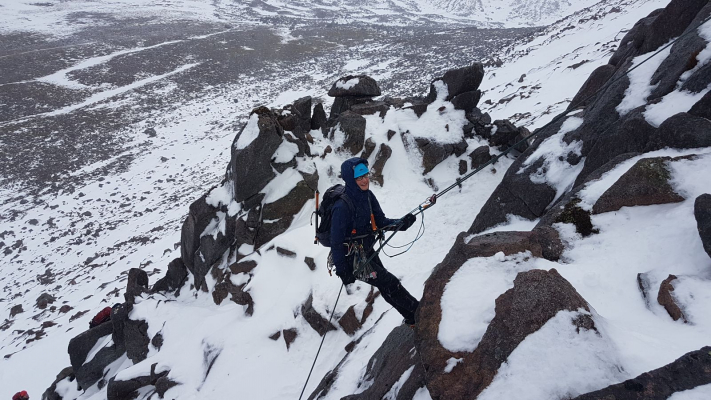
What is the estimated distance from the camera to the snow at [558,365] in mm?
2934

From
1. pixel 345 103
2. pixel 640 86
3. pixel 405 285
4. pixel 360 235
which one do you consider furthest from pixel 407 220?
pixel 345 103

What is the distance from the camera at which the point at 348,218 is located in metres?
5.36

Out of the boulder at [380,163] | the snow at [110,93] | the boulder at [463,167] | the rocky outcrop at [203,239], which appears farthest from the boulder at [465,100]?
the snow at [110,93]

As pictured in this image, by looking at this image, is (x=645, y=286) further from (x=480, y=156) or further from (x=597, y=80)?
(x=480, y=156)

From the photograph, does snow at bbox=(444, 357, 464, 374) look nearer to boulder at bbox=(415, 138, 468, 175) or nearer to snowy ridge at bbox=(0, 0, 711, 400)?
snowy ridge at bbox=(0, 0, 711, 400)

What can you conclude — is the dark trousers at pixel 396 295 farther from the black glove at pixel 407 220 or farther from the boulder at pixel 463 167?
the boulder at pixel 463 167

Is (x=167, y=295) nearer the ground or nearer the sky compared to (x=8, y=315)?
nearer the sky

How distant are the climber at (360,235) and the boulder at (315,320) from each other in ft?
10.8

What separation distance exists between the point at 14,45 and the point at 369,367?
109 metres

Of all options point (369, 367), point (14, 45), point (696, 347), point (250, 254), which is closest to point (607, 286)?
point (696, 347)

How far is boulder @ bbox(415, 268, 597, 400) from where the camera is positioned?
337 centimetres

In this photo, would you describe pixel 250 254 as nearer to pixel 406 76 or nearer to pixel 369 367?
pixel 369 367

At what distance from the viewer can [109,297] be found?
17938 millimetres

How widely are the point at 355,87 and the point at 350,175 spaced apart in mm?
12483
